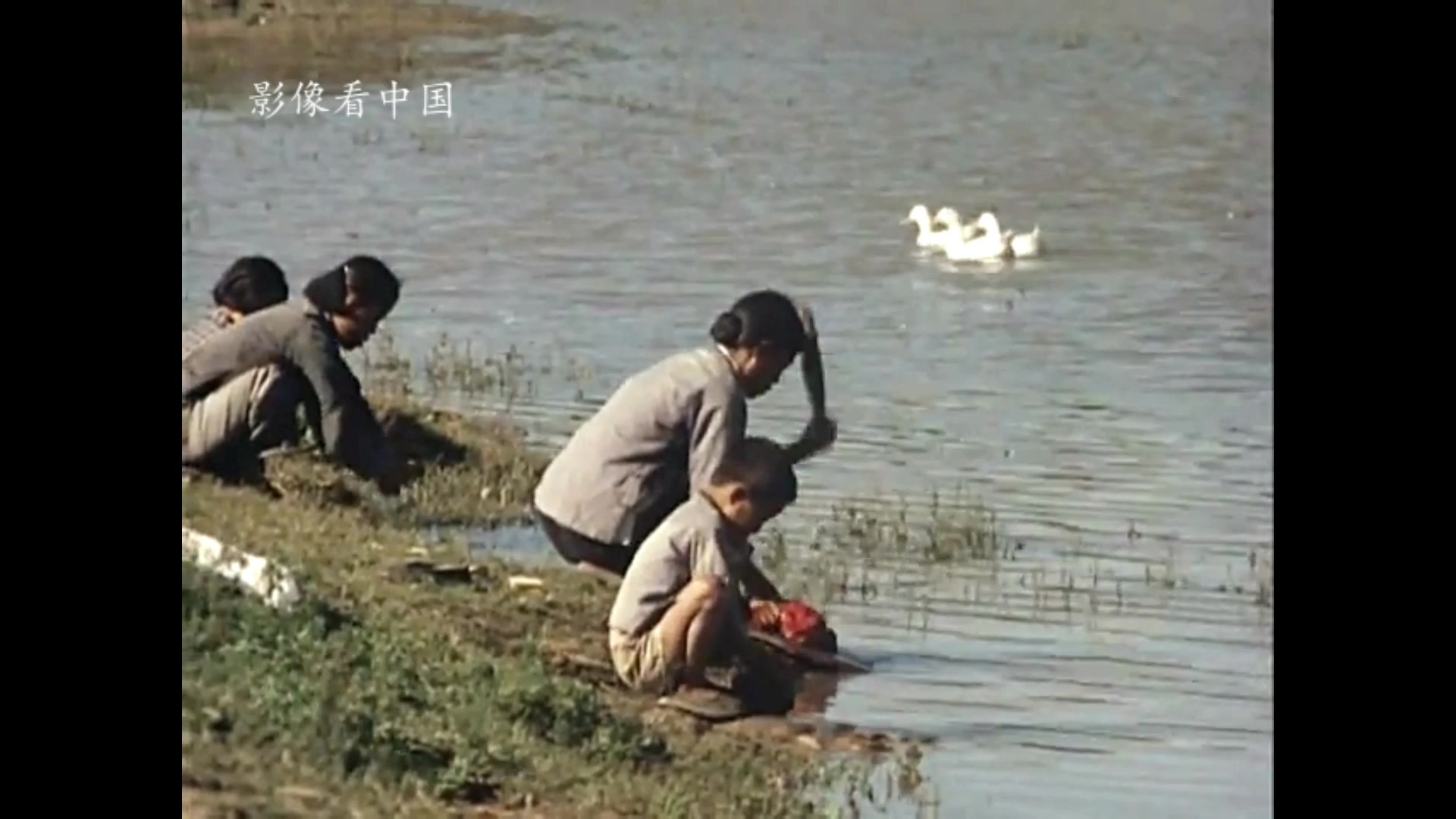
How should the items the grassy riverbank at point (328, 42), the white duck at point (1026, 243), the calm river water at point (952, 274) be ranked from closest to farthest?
the calm river water at point (952, 274) < the white duck at point (1026, 243) < the grassy riverbank at point (328, 42)

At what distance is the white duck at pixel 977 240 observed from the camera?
3.18 metres

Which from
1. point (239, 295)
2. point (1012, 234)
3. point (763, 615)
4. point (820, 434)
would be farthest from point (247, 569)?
point (1012, 234)

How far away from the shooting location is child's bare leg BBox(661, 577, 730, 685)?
312 cm

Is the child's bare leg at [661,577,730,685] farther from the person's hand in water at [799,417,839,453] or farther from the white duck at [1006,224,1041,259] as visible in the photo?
the white duck at [1006,224,1041,259]

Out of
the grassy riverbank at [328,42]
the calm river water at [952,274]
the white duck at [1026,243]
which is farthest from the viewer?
the grassy riverbank at [328,42]

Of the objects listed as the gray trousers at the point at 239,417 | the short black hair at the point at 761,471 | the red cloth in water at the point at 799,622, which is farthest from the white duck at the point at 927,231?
the gray trousers at the point at 239,417

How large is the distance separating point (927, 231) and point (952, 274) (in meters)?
0.08

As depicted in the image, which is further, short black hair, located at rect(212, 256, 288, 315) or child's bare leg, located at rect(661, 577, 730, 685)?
short black hair, located at rect(212, 256, 288, 315)

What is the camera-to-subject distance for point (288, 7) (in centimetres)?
338

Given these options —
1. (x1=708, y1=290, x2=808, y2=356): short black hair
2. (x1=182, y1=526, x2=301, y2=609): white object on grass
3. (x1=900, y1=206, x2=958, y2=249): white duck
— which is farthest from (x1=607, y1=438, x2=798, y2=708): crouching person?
(x1=182, y1=526, x2=301, y2=609): white object on grass

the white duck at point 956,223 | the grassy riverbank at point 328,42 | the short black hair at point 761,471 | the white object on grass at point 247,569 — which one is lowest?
the white object on grass at point 247,569

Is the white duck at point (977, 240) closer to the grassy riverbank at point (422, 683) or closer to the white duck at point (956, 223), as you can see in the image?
the white duck at point (956, 223)

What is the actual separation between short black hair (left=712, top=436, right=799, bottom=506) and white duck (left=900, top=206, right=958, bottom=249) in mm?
391
